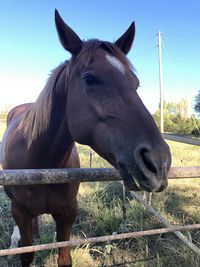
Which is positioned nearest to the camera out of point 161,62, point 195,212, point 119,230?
point 119,230

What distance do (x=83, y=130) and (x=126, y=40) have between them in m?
0.88

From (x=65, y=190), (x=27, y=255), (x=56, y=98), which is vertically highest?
(x=56, y=98)

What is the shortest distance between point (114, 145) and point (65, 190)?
1.08 metres

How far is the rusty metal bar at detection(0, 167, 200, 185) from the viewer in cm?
160

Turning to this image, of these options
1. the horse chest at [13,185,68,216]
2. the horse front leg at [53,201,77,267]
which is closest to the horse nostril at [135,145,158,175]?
the horse chest at [13,185,68,216]

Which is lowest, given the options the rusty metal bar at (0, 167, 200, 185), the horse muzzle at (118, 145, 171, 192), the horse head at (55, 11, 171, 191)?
the rusty metal bar at (0, 167, 200, 185)

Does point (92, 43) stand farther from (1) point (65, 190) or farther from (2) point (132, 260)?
(2) point (132, 260)

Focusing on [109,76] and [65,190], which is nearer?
[109,76]

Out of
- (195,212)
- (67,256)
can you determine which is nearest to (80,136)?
(67,256)

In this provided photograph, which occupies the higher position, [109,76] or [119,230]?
[109,76]

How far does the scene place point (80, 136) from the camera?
1.98 meters

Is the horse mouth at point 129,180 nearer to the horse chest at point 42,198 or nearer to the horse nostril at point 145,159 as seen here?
the horse nostril at point 145,159

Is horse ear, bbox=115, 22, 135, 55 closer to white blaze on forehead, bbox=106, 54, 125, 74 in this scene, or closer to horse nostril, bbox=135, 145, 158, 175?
white blaze on forehead, bbox=106, 54, 125, 74

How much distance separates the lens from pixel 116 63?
6.17 ft
